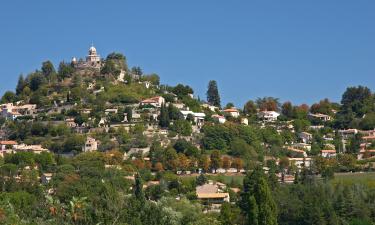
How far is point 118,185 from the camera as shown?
61.2m

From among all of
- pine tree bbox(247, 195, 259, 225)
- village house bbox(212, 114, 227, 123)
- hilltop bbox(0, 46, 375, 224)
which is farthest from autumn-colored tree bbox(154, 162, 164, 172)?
pine tree bbox(247, 195, 259, 225)

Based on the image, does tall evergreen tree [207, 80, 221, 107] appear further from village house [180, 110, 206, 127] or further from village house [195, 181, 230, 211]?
village house [195, 181, 230, 211]

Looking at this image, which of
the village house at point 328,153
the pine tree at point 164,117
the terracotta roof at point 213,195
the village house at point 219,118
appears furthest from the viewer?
the village house at point 219,118

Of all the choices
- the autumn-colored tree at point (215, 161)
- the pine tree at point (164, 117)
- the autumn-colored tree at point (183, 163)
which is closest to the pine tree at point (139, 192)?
the autumn-colored tree at point (183, 163)

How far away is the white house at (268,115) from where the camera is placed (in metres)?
96.1

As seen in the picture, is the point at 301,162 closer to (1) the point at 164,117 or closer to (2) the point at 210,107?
(1) the point at 164,117

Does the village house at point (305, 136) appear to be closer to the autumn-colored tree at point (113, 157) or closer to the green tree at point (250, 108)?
the green tree at point (250, 108)

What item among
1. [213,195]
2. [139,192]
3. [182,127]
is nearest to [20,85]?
[182,127]

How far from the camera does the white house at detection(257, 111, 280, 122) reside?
96125 millimetres

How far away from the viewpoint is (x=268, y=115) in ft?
319

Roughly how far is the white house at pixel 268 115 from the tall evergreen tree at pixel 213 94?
5045mm

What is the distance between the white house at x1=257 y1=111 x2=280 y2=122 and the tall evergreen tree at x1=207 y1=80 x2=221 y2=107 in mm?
5045

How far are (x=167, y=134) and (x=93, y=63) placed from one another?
741 inches

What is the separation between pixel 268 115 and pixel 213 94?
6698 mm
